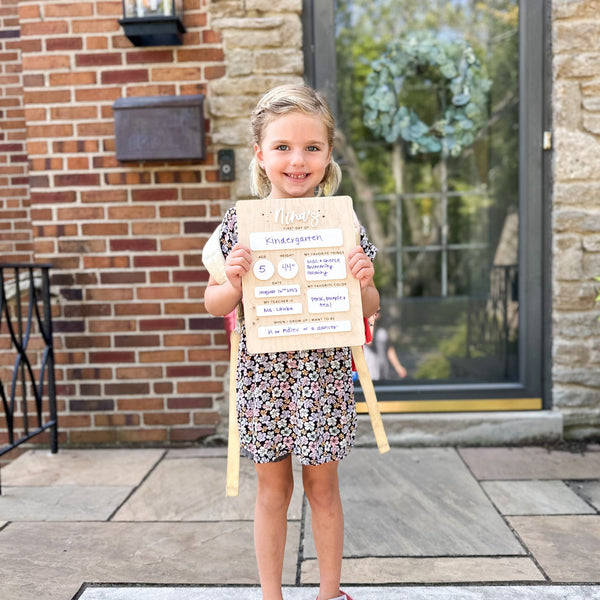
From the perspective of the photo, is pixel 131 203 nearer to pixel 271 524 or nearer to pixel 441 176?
pixel 441 176

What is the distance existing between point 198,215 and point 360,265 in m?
1.77

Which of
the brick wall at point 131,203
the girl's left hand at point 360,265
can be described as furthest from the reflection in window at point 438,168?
the girl's left hand at point 360,265

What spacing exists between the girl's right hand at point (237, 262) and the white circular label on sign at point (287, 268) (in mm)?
82

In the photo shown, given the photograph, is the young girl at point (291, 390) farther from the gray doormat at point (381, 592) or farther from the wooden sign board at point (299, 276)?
the gray doormat at point (381, 592)

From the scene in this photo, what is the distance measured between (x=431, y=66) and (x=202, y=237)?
1.61 metres

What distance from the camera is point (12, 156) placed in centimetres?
365

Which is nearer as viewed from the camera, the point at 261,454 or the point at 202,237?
the point at 261,454

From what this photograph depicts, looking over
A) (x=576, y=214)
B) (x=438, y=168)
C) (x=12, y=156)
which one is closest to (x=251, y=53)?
(x=438, y=168)

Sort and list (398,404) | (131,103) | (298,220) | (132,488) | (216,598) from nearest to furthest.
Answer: (298,220)
(216,598)
(132,488)
(131,103)
(398,404)

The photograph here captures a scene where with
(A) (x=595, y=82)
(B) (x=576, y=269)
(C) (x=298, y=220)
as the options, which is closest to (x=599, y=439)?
(B) (x=576, y=269)

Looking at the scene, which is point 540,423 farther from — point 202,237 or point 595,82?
point 202,237

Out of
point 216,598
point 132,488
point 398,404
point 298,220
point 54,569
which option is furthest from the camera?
point 398,404

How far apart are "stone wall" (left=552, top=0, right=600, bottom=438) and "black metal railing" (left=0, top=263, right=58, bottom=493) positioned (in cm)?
261

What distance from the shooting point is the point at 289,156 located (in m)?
1.63
